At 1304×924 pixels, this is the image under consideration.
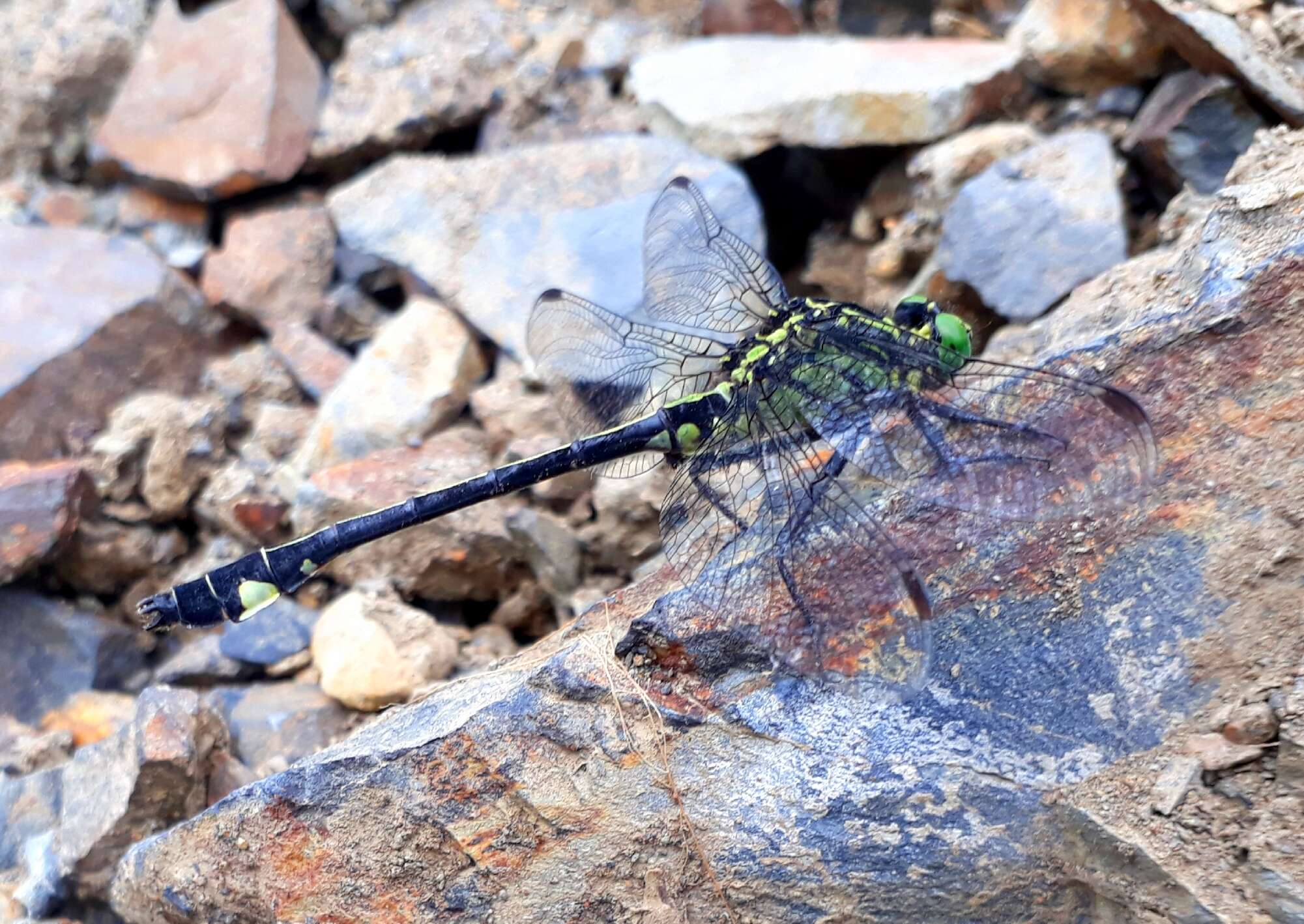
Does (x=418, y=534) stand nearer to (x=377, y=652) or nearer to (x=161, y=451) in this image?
(x=377, y=652)

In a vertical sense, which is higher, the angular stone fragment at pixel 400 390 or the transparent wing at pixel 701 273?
the transparent wing at pixel 701 273

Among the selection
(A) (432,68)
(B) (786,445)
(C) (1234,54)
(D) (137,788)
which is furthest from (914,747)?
(A) (432,68)

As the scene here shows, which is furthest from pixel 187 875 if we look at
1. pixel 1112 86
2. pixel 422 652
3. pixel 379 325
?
pixel 1112 86

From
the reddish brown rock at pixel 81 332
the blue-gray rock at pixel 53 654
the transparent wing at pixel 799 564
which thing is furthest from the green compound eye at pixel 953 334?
the reddish brown rock at pixel 81 332

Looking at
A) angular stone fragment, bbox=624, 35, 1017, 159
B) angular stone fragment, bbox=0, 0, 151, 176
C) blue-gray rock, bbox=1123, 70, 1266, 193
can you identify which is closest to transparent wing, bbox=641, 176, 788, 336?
angular stone fragment, bbox=624, 35, 1017, 159

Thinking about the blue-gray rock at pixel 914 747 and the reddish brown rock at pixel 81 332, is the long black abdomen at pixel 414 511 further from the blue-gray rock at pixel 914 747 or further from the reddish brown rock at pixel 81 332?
the reddish brown rock at pixel 81 332

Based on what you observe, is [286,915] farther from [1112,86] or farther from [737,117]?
[1112,86]
